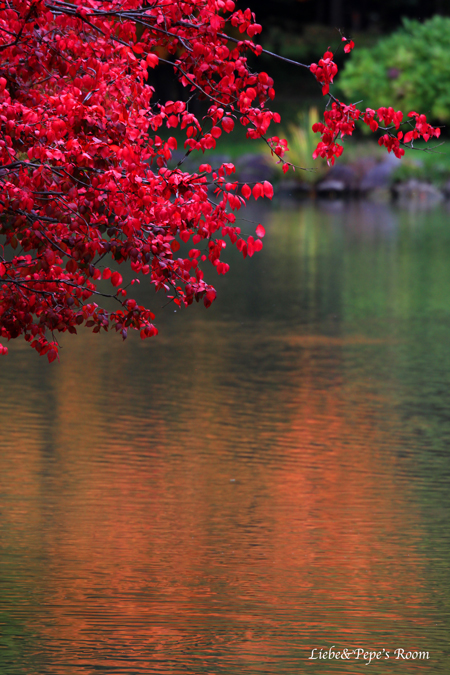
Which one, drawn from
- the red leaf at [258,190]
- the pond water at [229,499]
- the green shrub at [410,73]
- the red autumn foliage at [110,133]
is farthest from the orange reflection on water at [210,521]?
the green shrub at [410,73]

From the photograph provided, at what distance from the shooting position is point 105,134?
5.25m

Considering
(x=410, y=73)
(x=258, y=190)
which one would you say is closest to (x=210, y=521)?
(x=258, y=190)

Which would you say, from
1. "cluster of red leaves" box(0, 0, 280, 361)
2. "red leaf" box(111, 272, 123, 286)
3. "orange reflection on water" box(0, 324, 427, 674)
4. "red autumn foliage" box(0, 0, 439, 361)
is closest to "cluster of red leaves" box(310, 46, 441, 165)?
"red autumn foliage" box(0, 0, 439, 361)

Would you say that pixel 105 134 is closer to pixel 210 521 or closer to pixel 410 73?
pixel 210 521

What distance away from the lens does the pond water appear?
16.6 feet

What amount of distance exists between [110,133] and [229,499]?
259cm

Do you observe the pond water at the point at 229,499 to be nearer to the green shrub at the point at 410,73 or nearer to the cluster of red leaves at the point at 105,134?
the cluster of red leaves at the point at 105,134

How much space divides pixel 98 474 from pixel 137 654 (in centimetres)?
284

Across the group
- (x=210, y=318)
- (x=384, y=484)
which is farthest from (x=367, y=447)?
(x=210, y=318)

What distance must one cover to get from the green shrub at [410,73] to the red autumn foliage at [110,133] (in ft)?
120

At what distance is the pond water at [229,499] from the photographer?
5070 mm

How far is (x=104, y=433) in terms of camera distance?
881 centimetres

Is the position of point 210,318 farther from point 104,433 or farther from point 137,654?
point 137,654

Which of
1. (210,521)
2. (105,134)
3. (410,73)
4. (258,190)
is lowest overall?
(210,521)
